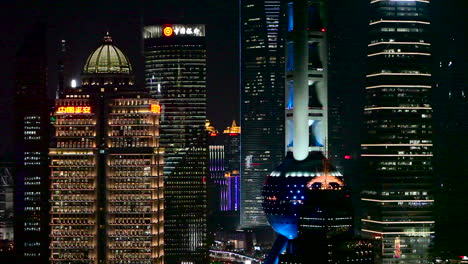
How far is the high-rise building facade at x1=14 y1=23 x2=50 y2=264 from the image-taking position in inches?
6093

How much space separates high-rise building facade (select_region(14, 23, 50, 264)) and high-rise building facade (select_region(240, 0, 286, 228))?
109 feet

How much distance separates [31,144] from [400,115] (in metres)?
56.8

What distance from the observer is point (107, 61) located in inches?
4488

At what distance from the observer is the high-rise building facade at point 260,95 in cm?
17638

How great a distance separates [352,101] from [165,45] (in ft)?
96.5

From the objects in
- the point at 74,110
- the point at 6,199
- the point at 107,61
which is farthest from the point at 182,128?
the point at 74,110

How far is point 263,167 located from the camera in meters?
181

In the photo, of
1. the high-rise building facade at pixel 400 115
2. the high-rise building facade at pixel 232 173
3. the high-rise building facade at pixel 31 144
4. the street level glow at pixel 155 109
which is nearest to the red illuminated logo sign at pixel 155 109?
the street level glow at pixel 155 109

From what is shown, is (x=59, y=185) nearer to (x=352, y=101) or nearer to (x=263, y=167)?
(x=352, y=101)

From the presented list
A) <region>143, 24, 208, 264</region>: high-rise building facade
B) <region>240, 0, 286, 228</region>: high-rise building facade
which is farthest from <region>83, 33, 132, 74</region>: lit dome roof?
<region>240, 0, 286, 228</region>: high-rise building facade

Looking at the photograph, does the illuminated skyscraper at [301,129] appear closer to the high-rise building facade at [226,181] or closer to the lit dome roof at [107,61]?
the lit dome roof at [107,61]

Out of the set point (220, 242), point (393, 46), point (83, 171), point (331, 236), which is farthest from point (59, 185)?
point (220, 242)

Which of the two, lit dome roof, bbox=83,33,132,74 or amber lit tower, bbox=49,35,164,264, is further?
lit dome roof, bbox=83,33,132,74

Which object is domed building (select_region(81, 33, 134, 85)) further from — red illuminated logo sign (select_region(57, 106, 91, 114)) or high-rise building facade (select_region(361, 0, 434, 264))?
high-rise building facade (select_region(361, 0, 434, 264))
